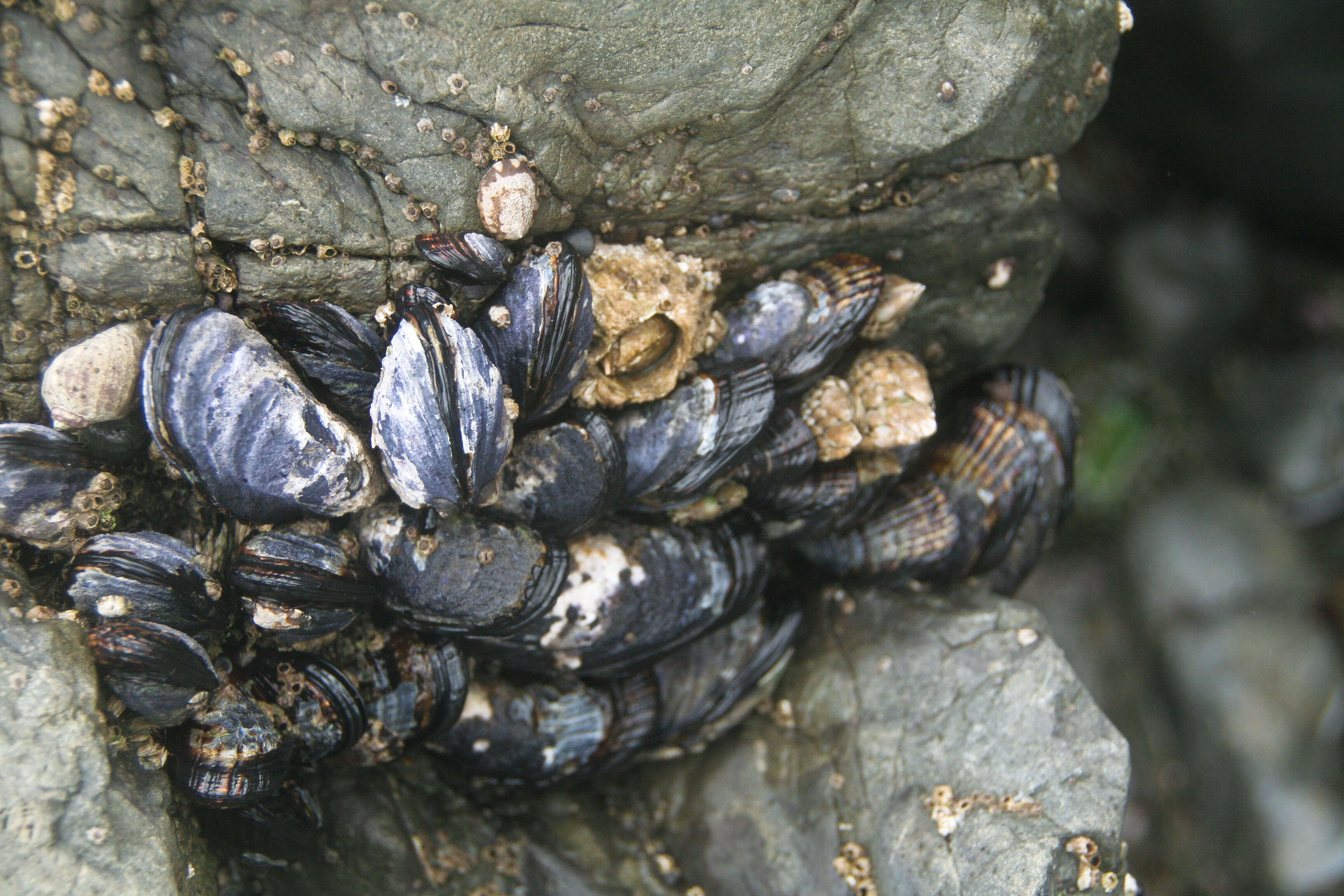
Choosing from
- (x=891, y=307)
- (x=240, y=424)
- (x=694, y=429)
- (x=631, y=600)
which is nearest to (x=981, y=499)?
(x=891, y=307)

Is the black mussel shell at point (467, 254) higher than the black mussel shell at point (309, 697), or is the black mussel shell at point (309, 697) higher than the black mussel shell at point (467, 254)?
the black mussel shell at point (467, 254)

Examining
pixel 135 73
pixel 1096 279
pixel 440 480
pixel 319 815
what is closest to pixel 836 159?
pixel 440 480

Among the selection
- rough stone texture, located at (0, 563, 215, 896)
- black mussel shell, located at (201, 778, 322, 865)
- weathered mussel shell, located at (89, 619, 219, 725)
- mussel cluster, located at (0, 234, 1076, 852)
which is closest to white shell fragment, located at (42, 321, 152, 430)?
mussel cluster, located at (0, 234, 1076, 852)

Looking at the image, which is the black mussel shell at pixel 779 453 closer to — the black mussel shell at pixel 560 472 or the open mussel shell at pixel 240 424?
the black mussel shell at pixel 560 472

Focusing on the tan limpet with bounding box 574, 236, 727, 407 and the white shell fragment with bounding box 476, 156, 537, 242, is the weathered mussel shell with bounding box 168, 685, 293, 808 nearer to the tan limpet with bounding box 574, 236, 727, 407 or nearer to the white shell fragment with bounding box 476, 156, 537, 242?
the tan limpet with bounding box 574, 236, 727, 407

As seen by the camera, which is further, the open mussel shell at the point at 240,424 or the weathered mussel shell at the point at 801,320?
the weathered mussel shell at the point at 801,320

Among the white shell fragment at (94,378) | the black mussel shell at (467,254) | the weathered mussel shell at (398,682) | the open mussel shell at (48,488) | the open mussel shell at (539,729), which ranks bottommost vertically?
the open mussel shell at (539,729)

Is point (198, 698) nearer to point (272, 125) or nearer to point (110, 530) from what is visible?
point (110, 530)

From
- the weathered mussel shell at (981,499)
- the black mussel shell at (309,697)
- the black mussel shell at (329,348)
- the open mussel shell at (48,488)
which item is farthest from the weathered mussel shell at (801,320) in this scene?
the open mussel shell at (48,488)

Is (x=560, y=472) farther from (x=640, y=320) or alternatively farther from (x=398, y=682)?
(x=398, y=682)
